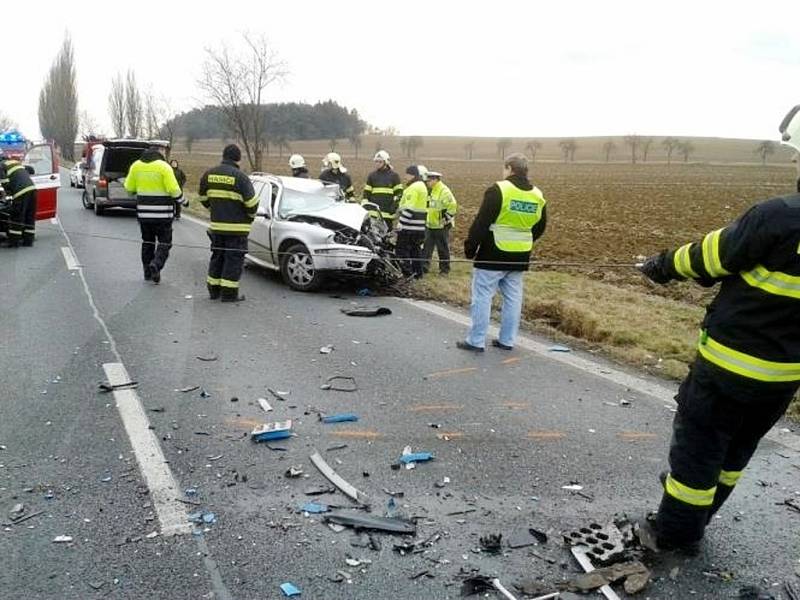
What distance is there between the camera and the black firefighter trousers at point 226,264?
8992 millimetres

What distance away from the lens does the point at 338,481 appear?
4008 millimetres

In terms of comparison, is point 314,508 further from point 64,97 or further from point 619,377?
point 64,97

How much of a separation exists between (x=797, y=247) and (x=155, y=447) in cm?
374

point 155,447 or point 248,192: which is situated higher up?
point 248,192

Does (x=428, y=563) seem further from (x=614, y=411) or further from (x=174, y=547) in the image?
(x=614, y=411)

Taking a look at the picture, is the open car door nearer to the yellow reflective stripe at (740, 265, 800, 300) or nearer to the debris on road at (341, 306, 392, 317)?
the debris on road at (341, 306, 392, 317)

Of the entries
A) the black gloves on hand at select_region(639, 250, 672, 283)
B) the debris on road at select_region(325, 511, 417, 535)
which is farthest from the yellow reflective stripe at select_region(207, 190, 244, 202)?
the black gloves on hand at select_region(639, 250, 672, 283)

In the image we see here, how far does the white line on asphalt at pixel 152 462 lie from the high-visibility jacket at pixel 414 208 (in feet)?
19.5

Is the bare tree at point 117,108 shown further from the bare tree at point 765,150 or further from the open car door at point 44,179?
Result: the bare tree at point 765,150

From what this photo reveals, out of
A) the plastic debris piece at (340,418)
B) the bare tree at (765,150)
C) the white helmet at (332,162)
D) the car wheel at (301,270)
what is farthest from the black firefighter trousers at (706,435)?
the bare tree at (765,150)

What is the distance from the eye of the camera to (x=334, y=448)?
176 inches

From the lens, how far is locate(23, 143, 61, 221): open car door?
1435 centimetres

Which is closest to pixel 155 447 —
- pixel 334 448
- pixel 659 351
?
pixel 334 448

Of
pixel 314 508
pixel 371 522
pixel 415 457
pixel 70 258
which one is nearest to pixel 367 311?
pixel 415 457
